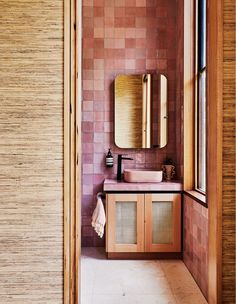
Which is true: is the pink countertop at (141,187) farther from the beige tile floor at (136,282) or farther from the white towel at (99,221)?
the beige tile floor at (136,282)

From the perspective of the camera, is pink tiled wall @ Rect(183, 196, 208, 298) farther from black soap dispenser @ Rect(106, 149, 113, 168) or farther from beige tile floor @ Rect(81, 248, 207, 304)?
black soap dispenser @ Rect(106, 149, 113, 168)

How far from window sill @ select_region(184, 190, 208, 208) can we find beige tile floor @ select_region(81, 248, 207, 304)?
0.73 meters

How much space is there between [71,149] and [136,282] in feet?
5.15

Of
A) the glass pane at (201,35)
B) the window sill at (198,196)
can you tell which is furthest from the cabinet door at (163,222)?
the glass pane at (201,35)

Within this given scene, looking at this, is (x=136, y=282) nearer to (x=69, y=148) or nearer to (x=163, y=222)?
(x=163, y=222)

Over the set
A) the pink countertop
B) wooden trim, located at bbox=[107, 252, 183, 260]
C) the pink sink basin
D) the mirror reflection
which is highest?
the mirror reflection

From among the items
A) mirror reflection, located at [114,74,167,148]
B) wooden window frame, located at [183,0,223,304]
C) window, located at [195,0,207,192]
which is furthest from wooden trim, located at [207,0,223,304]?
mirror reflection, located at [114,74,167,148]

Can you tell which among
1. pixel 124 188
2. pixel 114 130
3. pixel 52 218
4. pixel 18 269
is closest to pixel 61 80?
pixel 52 218

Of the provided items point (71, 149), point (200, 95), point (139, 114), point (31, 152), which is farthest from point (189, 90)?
point (31, 152)

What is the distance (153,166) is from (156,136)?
37 cm

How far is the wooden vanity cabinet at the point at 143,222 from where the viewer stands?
3.28m

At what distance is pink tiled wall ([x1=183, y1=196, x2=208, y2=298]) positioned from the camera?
98.5 inches

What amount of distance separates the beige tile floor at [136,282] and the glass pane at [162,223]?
230mm

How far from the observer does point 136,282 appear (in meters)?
2.76
